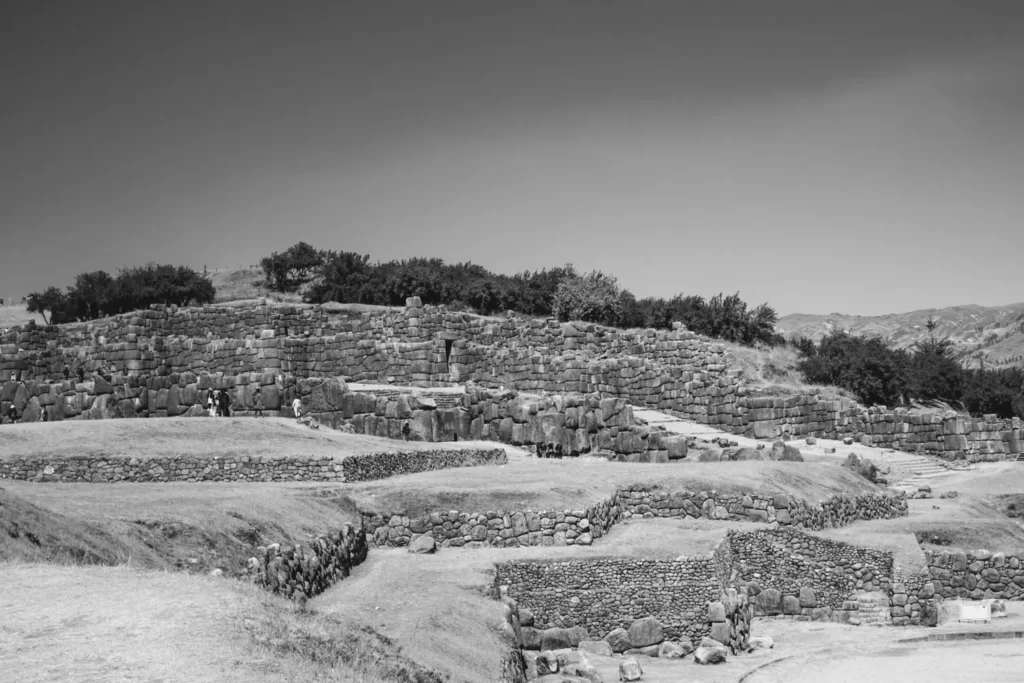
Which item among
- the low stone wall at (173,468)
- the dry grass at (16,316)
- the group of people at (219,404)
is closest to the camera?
the low stone wall at (173,468)

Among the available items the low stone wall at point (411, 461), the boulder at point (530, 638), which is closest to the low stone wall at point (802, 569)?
the boulder at point (530, 638)

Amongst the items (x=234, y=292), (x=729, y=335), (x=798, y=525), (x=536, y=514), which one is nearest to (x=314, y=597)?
(x=536, y=514)

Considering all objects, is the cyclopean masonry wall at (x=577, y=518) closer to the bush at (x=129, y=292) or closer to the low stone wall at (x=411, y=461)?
the low stone wall at (x=411, y=461)

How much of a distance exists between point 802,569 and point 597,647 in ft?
22.4

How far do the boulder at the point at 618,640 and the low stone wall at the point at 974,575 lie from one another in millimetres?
8469

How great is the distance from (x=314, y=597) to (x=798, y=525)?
44.1 ft

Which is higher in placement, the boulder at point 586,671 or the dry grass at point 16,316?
the dry grass at point 16,316

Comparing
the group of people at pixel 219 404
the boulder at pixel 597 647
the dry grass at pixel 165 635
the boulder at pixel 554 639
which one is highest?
the group of people at pixel 219 404

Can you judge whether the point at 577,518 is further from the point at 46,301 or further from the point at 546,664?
the point at 46,301

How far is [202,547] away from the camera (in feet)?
61.4

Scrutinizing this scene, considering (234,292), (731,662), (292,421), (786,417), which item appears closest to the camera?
(731,662)

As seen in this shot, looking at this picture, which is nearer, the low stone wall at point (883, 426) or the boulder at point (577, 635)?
the boulder at point (577, 635)

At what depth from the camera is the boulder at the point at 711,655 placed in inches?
845

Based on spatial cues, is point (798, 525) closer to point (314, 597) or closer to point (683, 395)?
point (314, 597)
